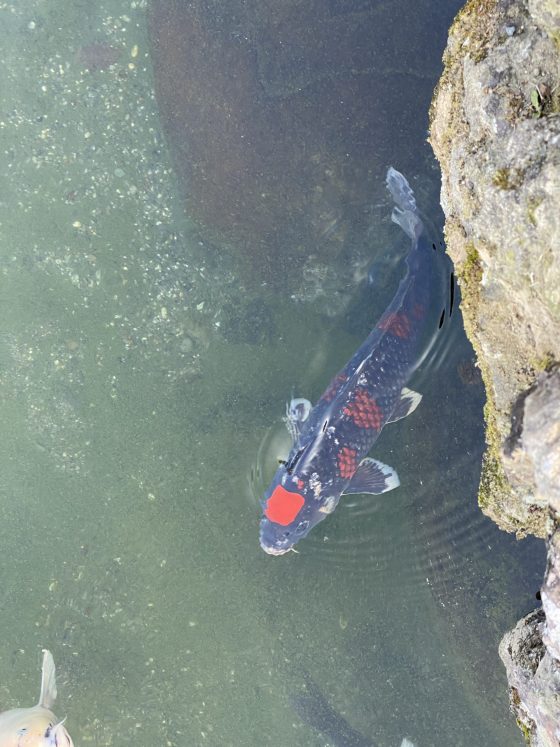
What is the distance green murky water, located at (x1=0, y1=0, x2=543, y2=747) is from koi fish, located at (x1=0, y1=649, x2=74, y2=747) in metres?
0.36

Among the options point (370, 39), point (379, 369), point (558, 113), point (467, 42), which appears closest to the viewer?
point (558, 113)

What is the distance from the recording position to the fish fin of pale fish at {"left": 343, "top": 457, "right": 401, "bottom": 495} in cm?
442

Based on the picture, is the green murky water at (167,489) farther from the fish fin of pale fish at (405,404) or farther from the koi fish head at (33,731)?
the koi fish head at (33,731)

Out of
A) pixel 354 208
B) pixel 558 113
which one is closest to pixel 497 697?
pixel 354 208

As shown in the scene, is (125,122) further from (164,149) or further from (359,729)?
(359,729)

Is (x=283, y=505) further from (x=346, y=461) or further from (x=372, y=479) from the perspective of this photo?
(x=372, y=479)

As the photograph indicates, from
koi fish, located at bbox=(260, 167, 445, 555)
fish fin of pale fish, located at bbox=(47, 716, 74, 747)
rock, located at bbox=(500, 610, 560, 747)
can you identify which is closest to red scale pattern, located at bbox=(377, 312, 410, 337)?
koi fish, located at bbox=(260, 167, 445, 555)

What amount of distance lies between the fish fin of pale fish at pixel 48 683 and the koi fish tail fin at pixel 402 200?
13.5 ft

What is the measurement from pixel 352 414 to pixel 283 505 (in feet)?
2.35

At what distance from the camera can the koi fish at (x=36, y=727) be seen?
4215 mm

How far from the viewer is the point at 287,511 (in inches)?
161

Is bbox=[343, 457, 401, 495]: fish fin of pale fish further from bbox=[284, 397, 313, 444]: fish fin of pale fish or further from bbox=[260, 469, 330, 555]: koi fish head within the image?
bbox=[284, 397, 313, 444]: fish fin of pale fish

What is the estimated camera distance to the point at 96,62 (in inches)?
192

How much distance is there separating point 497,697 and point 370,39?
15.9 ft
